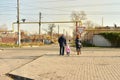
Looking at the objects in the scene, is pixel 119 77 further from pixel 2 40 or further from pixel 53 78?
pixel 2 40

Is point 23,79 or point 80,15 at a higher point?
point 80,15

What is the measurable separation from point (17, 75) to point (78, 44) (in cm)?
1485

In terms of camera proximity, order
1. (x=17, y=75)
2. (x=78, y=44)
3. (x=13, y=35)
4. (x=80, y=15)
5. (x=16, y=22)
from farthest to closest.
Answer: (x=13, y=35)
(x=80, y=15)
(x=16, y=22)
(x=78, y=44)
(x=17, y=75)

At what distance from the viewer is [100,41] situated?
177 feet

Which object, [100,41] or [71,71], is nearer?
[71,71]

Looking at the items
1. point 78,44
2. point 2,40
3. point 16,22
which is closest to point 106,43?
point 16,22

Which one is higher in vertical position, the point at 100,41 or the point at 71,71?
the point at 71,71

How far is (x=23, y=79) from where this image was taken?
1210 centimetres

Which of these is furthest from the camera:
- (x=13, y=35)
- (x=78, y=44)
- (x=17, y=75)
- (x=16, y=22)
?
(x=13, y=35)

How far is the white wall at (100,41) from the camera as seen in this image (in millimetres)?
53312

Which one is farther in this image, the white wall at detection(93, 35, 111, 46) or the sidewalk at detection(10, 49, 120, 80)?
the white wall at detection(93, 35, 111, 46)

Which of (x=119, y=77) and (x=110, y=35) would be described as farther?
(x=110, y=35)

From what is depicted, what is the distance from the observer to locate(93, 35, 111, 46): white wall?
53312 mm

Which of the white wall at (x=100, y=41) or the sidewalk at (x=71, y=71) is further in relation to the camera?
the white wall at (x=100, y=41)
